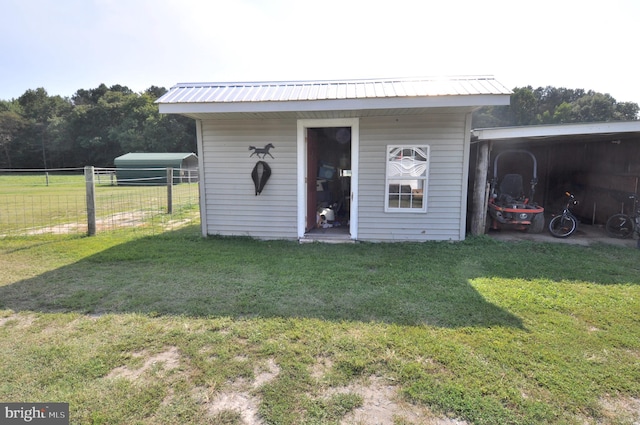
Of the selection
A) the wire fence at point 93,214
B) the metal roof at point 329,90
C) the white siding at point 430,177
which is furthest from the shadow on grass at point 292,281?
the metal roof at point 329,90

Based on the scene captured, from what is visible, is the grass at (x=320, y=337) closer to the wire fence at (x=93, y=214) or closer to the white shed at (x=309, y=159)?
the white shed at (x=309, y=159)

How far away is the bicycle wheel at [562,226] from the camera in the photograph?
5.81 meters

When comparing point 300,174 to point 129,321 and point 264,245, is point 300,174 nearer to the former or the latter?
point 264,245

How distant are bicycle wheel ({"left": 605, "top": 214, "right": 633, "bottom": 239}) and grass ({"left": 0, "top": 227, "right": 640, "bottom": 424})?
6.26 ft

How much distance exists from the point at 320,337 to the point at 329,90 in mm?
3893

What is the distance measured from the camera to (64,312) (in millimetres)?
2992

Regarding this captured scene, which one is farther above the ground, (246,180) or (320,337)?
(246,180)

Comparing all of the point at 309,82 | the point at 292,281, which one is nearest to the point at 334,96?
the point at 309,82

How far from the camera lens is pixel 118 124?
130 ft

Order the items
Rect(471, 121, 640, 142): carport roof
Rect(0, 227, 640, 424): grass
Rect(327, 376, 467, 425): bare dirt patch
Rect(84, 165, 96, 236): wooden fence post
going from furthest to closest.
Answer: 1. Rect(84, 165, 96, 236): wooden fence post
2. Rect(471, 121, 640, 142): carport roof
3. Rect(0, 227, 640, 424): grass
4. Rect(327, 376, 467, 425): bare dirt patch

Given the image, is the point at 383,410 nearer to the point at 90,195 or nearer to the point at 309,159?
the point at 309,159

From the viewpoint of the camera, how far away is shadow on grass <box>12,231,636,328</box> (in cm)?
299

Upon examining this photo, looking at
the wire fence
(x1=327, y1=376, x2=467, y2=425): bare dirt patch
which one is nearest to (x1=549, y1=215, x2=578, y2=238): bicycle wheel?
(x1=327, y1=376, x2=467, y2=425): bare dirt patch

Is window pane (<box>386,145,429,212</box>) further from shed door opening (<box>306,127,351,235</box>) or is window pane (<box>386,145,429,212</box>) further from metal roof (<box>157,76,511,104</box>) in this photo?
shed door opening (<box>306,127,351,235</box>)
